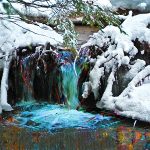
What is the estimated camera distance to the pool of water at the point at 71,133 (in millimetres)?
4738

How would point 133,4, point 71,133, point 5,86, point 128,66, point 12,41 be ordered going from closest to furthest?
point 71,133 → point 5,86 → point 128,66 → point 12,41 → point 133,4

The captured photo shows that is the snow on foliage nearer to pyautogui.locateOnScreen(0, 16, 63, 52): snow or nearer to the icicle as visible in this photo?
pyautogui.locateOnScreen(0, 16, 63, 52): snow

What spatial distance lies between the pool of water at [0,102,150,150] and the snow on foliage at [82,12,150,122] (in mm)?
184

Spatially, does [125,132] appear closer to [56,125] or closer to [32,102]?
[56,125]

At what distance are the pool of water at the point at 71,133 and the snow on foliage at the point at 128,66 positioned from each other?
0.18 metres

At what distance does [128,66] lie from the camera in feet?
19.5

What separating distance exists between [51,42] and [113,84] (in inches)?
44.3

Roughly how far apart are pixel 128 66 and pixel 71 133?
5.01 ft

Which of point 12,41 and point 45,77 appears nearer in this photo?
point 45,77

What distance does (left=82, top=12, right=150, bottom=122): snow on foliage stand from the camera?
209 inches

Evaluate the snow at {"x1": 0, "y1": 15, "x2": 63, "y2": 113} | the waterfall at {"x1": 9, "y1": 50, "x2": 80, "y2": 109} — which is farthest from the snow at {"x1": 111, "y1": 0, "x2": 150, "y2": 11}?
the waterfall at {"x1": 9, "y1": 50, "x2": 80, "y2": 109}

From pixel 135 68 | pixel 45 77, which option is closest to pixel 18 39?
pixel 45 77

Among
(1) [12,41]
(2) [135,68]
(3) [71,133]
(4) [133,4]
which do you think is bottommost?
(3) [71,133]

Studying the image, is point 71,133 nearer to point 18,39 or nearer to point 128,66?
point 128,66
